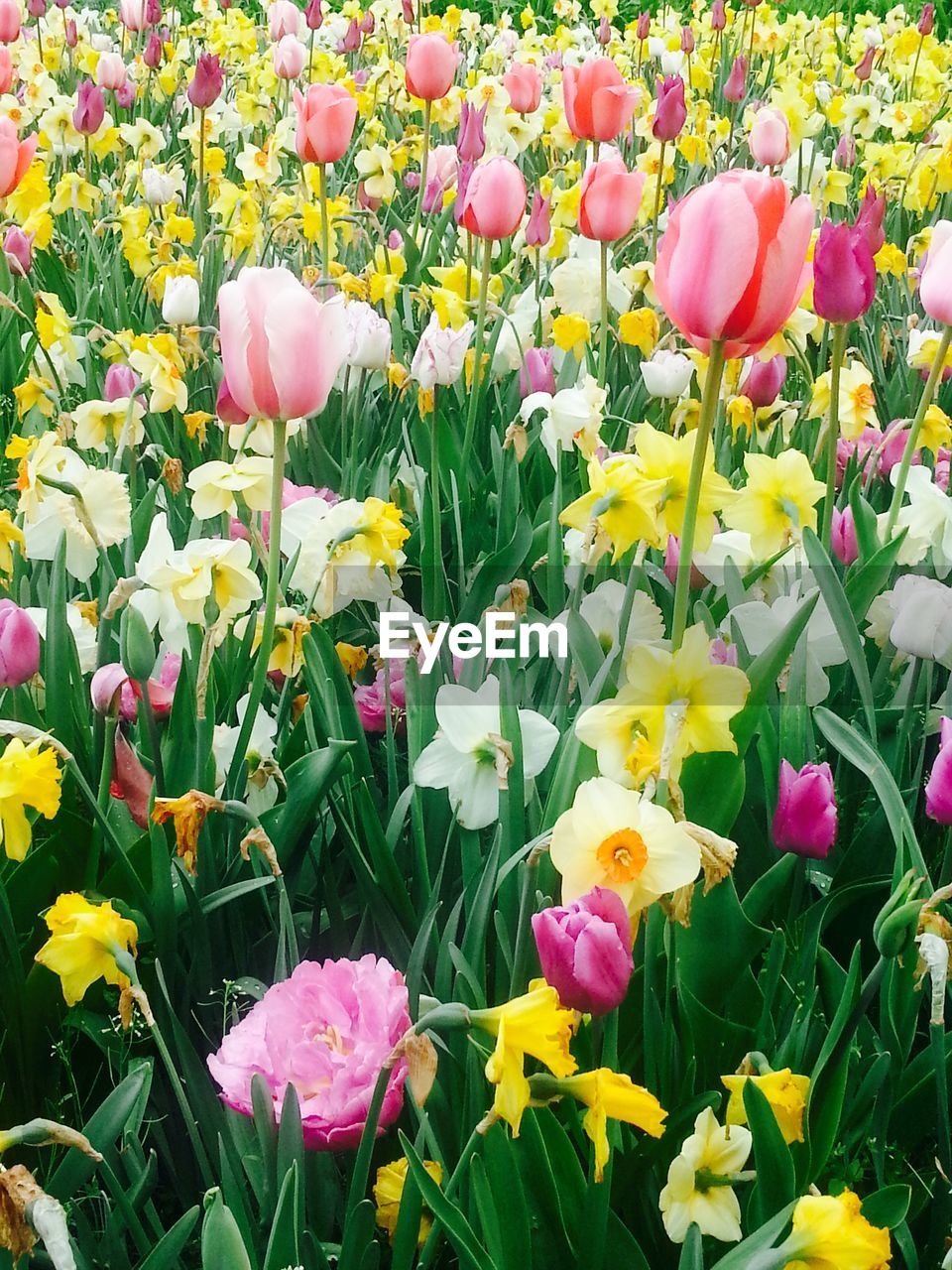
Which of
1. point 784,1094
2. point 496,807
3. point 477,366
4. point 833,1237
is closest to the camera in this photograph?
point 833,1237

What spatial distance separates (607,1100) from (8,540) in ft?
3.09

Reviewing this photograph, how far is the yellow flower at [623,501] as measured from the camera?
105 centimetres

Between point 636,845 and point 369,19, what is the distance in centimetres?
458

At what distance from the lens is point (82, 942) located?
2.77ft

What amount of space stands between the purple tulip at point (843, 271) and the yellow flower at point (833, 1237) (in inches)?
32.3

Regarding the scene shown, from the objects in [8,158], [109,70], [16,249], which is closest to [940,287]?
[8,158]

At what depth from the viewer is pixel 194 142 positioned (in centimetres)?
328

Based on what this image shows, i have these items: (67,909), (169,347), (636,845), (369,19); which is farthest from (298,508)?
(369,19)

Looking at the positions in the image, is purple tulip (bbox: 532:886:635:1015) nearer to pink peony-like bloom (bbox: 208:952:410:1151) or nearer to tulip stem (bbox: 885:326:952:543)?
pink peony-like bloom (bbox: 208:952:410:1151)

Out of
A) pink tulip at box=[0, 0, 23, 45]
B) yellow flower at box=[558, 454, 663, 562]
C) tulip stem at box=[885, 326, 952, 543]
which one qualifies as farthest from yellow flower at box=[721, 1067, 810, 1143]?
pink tulip at box=[0, 0, 23, 45]

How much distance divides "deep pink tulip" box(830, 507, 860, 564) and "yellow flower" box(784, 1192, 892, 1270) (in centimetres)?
81

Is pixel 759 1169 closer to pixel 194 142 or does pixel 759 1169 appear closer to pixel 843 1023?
pixel 843 1023

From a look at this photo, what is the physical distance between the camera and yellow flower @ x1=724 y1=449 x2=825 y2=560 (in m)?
1.25

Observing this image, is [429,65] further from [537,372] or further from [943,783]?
[943,783]
